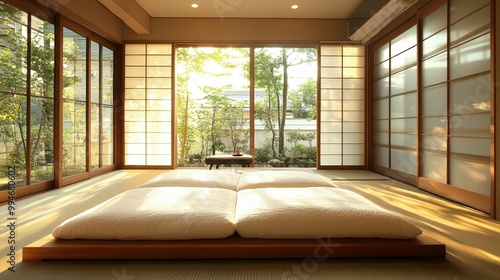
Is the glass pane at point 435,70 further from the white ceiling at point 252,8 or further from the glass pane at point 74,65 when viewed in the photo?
the glass pane at point 74,65

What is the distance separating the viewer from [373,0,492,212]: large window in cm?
287

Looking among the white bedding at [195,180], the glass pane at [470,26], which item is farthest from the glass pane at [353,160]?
the white bedding at [195,180]

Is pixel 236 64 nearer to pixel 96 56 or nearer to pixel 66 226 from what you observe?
pixel 96 56

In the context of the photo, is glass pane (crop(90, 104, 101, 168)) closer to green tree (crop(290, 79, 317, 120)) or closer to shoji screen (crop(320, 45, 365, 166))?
shoji screen (crop(320, 45, 365, 166))

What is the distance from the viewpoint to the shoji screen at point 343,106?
5820mm

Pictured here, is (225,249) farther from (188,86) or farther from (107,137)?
(188,86)

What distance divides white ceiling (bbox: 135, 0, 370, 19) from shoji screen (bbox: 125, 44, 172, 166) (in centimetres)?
76

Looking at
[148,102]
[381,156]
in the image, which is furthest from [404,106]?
[148,102]

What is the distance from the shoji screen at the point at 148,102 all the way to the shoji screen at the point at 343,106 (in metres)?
2.89

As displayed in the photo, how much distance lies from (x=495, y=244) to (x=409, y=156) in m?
2.44

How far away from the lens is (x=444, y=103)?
3453mm

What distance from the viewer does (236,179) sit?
2977 millimetres

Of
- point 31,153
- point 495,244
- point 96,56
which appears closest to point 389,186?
point 495,244

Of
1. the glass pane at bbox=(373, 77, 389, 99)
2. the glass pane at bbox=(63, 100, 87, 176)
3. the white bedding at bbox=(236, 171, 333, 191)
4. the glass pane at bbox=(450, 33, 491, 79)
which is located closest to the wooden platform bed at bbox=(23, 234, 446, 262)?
the white bedding at bbox=(236, 171, 333, 191)
